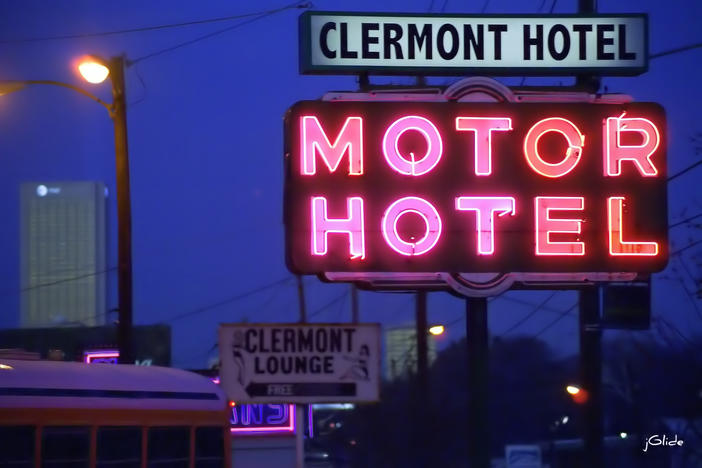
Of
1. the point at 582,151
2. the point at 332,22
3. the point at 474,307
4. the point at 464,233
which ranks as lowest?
the point at 474,307

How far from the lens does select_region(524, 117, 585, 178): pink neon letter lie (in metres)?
12.3

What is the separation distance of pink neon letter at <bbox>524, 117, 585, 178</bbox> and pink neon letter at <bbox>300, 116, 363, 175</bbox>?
6.33 ft

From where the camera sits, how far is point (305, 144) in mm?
11953

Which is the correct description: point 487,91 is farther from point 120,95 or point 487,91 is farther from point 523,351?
point 523,351

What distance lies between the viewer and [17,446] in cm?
1014

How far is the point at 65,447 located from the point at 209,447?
7.34 ft

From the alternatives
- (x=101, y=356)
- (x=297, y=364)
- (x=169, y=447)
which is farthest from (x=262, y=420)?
(x=297, y=364)

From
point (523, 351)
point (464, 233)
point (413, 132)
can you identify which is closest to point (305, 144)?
point (413, 132)

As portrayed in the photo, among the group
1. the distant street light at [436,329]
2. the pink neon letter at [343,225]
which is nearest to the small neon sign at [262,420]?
the distant street light at [436,329]

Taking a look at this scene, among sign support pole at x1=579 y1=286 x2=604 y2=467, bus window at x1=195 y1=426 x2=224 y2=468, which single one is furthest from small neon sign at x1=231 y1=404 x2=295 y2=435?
sign support pole at x1=579 y1=286 x2=604 y2=467

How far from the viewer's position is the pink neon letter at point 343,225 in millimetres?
11750

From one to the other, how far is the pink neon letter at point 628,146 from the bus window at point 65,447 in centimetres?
640

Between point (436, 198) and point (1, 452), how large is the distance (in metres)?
5.24

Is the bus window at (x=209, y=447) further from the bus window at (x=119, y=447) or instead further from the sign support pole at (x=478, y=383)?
the sign support pole at (x=478, y=383)
